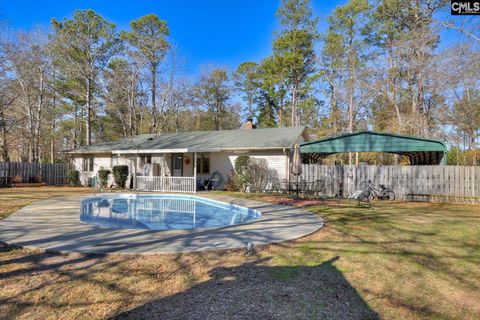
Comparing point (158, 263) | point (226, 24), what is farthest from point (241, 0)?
point (158, 263)

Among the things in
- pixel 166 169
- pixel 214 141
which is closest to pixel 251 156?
pixel 214 141

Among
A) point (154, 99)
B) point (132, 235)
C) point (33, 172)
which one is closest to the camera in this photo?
point (132, 235)

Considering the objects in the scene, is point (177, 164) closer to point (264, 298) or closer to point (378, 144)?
point (378, 144)

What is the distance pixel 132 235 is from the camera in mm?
5984

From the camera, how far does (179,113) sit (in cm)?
3297

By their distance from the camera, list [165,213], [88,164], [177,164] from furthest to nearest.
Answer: [88,164] < [177,164] < [165,213]

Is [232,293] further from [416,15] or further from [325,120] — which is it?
[325,120]

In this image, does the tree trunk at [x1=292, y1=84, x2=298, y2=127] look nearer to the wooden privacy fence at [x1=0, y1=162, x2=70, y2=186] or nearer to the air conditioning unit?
the air conditioning unit

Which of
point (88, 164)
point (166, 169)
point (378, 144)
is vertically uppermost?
point (378, 144)

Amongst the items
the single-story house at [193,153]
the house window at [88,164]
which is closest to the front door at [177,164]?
the single-story house at [193,153]

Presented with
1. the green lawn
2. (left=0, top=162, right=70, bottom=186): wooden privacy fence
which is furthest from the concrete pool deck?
(left=0, top=162, right=70, bottom=186): wooden privacy fence

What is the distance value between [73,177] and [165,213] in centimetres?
1333

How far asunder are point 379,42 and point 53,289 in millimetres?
26834

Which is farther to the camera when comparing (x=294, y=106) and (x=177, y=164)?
(x=294, y=106)
